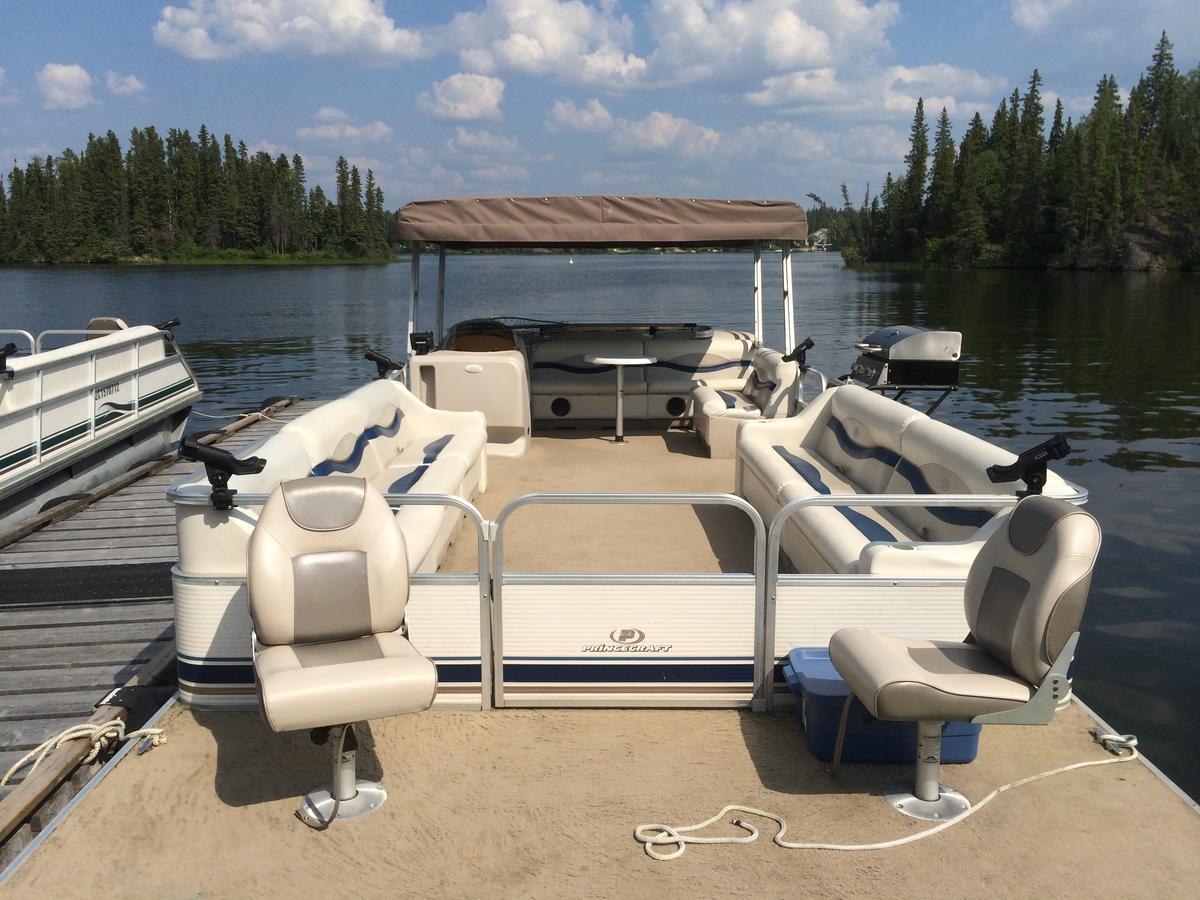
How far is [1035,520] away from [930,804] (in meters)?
0.94

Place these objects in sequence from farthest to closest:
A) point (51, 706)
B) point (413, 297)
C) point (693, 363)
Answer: point (693, 363)
point (413, 297)
point (51, 706)

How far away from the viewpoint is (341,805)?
3111mm

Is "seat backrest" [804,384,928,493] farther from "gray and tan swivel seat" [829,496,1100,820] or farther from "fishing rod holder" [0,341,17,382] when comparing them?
"fishing rod holder" [0,341,17,382]

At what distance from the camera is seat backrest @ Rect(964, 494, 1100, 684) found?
2.81 m

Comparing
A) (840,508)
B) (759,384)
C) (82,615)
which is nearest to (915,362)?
(759,384)

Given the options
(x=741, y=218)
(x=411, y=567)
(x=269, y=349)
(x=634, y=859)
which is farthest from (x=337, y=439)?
(x=269, y=349)

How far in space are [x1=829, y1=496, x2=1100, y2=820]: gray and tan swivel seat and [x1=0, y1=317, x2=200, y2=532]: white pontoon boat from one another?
6.98m

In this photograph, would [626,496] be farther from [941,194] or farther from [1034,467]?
[941,194]

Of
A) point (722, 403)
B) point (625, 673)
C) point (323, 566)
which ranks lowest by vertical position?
point (625, 673)

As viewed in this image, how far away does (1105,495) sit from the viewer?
35.9 feet

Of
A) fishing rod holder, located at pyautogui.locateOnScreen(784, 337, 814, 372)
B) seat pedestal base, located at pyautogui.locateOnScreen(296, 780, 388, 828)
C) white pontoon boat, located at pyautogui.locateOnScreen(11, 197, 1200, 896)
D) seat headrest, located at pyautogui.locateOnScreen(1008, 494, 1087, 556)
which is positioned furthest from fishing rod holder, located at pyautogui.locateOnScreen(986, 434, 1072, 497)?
fishing rod holder, located at pyautogui.locateOnScreen(784, 337, 814, 372)

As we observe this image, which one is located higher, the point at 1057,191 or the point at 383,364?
the point at 1057,191

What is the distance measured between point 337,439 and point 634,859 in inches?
116

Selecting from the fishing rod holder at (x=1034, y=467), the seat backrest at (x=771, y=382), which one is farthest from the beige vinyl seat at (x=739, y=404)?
the fishing rod holder at (x=1034, y=467)
